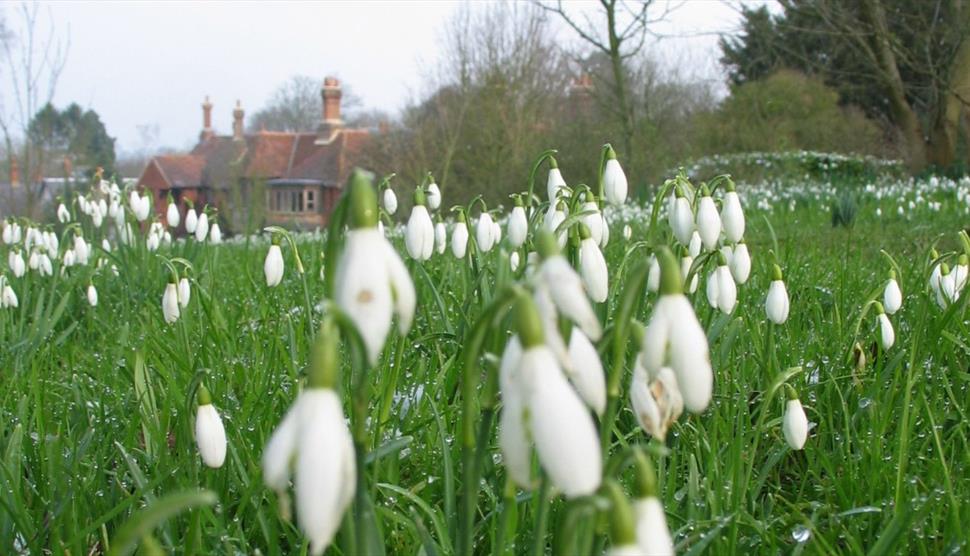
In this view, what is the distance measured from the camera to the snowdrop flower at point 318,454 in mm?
710

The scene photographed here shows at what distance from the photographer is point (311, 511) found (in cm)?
71

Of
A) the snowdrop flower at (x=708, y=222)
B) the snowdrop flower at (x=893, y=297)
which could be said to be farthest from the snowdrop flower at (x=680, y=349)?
the snowdrop flower at (x=893, y=297)

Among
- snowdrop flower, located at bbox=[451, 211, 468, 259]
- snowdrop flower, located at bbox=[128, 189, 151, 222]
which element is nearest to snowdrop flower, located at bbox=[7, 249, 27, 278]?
snowdrop flower, located at bbox=[128, 189, 151, 222]

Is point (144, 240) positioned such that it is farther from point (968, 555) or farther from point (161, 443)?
point (968, 555)

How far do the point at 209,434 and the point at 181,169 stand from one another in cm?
4376

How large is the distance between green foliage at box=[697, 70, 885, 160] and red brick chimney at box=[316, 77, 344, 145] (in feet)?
73.8

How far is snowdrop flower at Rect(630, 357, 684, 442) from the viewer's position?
94 centimetres

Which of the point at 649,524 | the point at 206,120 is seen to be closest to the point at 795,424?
the point at 649,524

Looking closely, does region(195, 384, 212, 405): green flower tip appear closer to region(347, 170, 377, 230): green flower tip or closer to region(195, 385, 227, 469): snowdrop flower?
region(195, 385, 227, 469): snowdrop flower

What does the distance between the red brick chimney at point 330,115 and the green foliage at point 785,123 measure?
22.5 metres

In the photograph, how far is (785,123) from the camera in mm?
19422

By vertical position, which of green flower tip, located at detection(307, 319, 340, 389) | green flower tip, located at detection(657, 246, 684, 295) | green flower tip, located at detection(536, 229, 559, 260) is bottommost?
green flower tip, located at detection(307, 319, 340, 389)

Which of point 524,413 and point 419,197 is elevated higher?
point 419,197

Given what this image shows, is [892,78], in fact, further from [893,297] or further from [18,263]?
[18,263]
